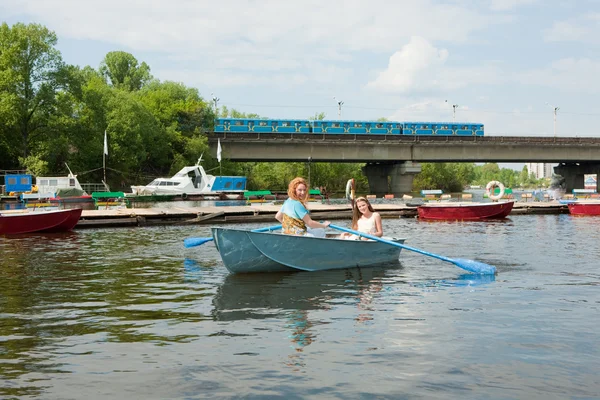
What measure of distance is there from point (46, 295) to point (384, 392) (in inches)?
344

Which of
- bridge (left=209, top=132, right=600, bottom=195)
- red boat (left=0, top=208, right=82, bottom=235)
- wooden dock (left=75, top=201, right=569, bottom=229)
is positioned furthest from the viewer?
bridge (left=209, top=132, right=600, bottom=195)

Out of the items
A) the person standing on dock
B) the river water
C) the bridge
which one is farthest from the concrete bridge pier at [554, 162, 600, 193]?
the person standing on dock

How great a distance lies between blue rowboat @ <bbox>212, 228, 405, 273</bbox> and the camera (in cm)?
1520

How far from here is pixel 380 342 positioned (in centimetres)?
938

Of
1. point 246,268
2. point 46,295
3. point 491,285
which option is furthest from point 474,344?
point 46,295

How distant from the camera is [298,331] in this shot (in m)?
10.1

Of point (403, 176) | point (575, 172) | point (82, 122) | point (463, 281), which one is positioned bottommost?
point (463, 281)

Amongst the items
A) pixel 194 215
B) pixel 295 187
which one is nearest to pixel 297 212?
pixel 295 187

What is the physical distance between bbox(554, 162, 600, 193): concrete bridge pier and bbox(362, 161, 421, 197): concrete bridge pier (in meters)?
29.1

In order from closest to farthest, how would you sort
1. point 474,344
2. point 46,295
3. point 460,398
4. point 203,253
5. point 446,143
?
point 460,398 < point 474,344 < point 46,295 < point 203,253 < point 446,143

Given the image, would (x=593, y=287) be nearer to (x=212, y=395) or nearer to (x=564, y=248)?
(x=564, y=248)

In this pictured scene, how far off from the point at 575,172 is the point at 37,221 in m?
88.2

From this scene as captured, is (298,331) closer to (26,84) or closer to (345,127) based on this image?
(26,84)

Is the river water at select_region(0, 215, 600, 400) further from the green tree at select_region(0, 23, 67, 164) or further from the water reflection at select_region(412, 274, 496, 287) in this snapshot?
the green tree at select_region(0, 23, 67, 164)
